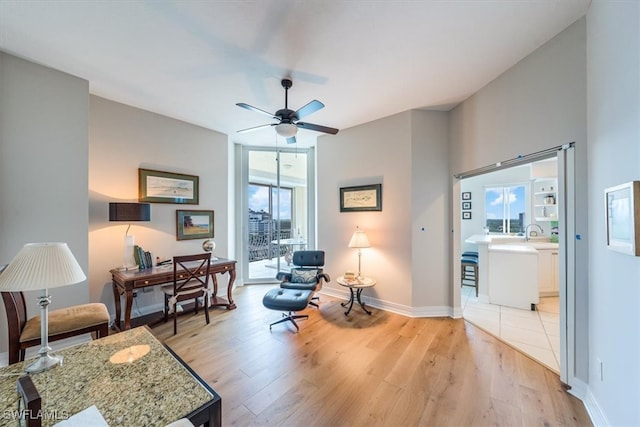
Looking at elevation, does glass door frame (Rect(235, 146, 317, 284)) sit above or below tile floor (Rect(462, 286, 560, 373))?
above

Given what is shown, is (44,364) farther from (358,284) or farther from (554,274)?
(554,274)

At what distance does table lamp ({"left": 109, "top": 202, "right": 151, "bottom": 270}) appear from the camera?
9.41ft

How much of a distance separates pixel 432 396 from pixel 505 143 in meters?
2.57

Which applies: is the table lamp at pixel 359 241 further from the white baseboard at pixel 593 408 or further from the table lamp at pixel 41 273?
the table lamp at pixel 41 273

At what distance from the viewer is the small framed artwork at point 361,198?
379 cm

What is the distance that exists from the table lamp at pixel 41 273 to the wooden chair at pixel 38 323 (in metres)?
1.23

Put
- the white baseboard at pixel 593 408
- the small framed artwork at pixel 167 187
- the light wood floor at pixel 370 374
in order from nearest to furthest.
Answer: the white baseboard at pixel 593 408
the light wood floor at pixel 370 374
the small framed artwork at pixel 167 187

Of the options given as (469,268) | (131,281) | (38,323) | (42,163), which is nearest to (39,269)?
(38,323)

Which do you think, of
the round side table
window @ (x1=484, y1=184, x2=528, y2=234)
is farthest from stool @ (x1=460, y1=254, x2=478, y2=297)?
the round side table

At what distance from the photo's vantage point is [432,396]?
1936 mm

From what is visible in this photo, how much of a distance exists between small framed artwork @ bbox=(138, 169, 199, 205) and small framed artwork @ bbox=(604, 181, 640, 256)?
4537mm

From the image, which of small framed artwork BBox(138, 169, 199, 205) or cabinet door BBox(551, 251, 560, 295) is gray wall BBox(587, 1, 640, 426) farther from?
small framed artwork BBox(138, 169, 199, 205)

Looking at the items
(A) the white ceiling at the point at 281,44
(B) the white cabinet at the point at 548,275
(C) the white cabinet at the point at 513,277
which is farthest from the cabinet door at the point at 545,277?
(A) the white ceiling at the point at 281,44

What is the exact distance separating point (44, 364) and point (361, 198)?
3.58 metres
